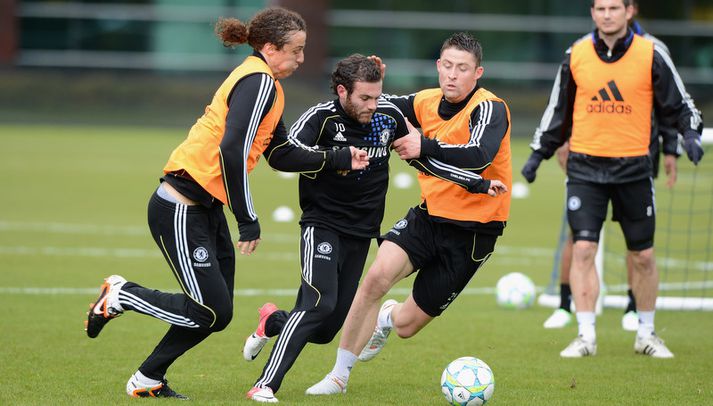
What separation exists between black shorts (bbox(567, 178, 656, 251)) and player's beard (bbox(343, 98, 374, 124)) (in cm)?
228

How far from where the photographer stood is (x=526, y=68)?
127 feet

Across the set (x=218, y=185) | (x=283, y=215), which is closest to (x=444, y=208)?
(x=218, y=185)

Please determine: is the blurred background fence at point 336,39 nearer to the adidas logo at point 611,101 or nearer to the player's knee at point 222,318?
the adidas logo at point 611,101

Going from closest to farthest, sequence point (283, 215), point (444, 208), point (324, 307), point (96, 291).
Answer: point (324, 307)
point (444, 208)
point (96, 291)
point (283, 215)

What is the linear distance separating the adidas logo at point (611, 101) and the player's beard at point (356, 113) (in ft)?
7.54

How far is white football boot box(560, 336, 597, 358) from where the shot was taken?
26.1 feet

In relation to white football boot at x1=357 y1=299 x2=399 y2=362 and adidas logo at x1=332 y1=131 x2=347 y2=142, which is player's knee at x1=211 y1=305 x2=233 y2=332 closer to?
adidas logo at x1=332 y1=131 x2=347 y2=142

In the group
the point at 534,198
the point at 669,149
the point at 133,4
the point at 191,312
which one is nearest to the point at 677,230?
the point at 534,198

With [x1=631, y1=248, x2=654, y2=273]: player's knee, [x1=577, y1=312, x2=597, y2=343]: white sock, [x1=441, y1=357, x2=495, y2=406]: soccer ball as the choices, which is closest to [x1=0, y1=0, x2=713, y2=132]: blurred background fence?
[x1=631, y1=248, x2=654, y2=273]: player's knee

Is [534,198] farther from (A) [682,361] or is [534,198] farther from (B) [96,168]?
(A) [682,361]

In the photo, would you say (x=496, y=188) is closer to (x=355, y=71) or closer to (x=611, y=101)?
(x=355, y=71)

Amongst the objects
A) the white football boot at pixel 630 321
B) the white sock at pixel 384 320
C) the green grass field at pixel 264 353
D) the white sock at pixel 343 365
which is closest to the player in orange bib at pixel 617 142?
the green grass field at pixel 264 353

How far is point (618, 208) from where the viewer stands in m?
8.26

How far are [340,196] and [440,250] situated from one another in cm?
82
